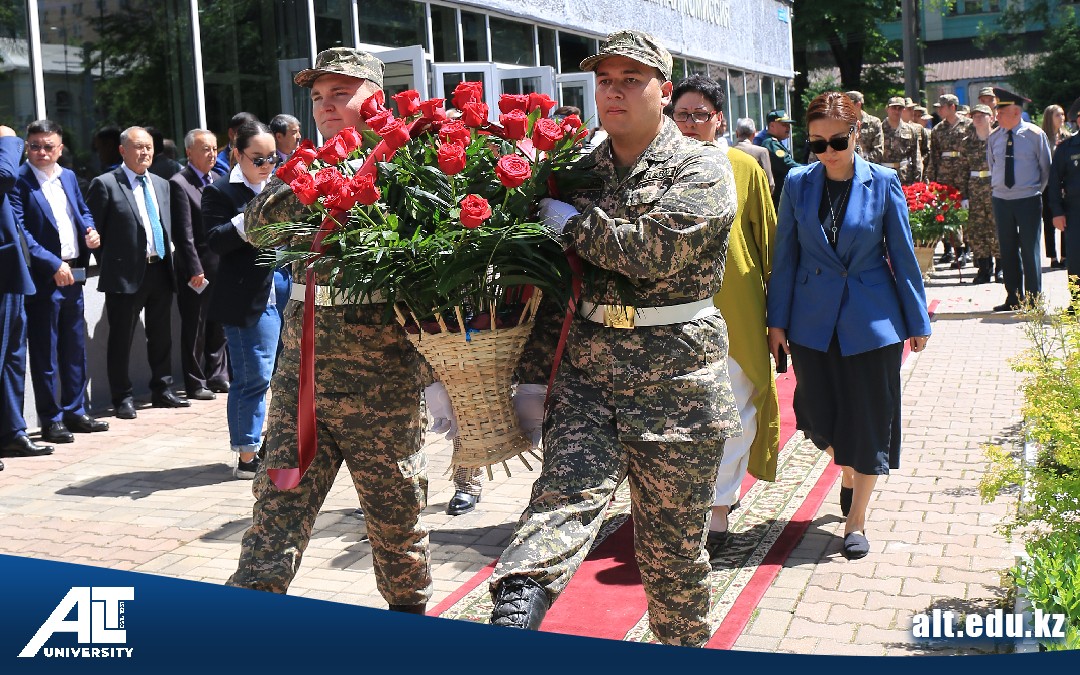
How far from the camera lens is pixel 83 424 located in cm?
906

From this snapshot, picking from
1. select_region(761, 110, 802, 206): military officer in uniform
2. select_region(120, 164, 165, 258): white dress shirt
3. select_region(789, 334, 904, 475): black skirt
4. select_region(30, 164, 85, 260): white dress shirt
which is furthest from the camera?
select_region(761, 110, 802, 206): military officer in uniform

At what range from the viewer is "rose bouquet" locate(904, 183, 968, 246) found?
1412 centimetres

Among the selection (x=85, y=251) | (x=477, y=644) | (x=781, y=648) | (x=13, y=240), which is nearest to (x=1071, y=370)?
(x=781, y=648)

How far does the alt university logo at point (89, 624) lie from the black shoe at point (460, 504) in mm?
3099

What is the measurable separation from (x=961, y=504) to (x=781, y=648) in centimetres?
223

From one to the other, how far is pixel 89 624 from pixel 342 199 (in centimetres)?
141

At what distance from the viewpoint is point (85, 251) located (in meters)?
9.65

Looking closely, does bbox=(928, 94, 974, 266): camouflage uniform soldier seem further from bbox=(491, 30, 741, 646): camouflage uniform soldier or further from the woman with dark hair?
bbox=(491, 30, 741, 646): camouflage uniform soldier

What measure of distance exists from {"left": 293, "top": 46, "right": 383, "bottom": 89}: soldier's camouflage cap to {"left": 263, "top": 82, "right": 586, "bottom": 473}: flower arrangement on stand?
354 millimetres

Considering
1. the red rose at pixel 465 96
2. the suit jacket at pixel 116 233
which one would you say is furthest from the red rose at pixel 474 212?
the suit jacket at pixel 116 233

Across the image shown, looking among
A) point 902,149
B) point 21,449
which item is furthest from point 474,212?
point 902,149

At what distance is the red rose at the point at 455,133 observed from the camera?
12.4 ft

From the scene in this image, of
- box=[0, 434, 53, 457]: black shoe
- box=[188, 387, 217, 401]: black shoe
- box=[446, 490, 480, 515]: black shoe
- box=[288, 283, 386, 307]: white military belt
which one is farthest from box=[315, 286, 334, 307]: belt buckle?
box=[188, 387, 217, 401]: black shoe

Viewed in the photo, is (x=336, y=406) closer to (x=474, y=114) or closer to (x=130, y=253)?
(x=474, y=114)
